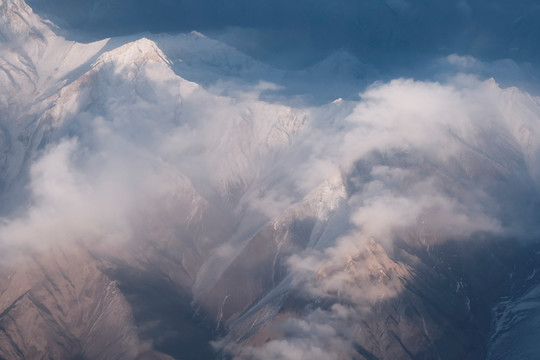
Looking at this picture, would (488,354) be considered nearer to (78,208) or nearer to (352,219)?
(352,219)

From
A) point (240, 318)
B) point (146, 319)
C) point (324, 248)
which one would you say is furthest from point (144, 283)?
point (324, 248)

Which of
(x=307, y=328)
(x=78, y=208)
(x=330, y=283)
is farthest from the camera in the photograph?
(x=78, y=208)

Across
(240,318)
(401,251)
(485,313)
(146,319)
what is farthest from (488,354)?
(146,319)

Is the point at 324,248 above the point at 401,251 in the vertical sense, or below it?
above

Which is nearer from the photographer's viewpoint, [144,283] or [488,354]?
[488,354]

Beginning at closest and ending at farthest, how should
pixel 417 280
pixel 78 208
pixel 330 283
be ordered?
pixel 330 283 → pixel 417 280 → pixel 78 208

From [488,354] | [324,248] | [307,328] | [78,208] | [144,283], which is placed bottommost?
[488,354]

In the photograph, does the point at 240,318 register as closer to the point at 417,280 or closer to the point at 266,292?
the point at 266,292

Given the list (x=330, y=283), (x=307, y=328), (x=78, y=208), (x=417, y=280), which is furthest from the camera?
(x=78, y=208)

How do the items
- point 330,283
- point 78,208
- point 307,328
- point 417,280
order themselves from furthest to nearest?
point 78,208 < point 417,280 < point 330,283 < point 307,328
